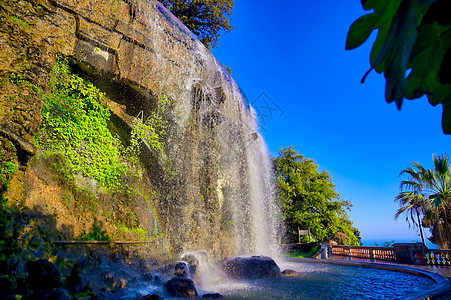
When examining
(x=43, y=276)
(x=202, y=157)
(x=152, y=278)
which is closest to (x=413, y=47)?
(x=43, y=276)

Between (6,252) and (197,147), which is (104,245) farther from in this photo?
A: (197,147)

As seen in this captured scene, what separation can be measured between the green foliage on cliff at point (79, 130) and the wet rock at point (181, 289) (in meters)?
4.05

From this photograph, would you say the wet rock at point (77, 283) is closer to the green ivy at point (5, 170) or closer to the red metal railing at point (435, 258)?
the green ivy at point (5, 170)

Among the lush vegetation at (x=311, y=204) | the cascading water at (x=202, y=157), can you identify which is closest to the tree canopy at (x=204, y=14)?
the cascading water at (x=202, y=157)

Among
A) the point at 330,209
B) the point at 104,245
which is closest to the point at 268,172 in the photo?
the point at 330,209

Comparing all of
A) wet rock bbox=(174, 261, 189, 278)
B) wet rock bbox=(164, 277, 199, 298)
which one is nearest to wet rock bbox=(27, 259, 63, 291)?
wet rock bbox=(164, 277, 199, 298)

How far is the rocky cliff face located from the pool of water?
3.58m

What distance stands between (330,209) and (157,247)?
57.2ft

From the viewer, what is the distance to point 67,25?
7984 mm

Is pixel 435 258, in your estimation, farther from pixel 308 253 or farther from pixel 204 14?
pixel 204 14

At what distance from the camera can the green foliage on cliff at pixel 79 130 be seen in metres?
7.78

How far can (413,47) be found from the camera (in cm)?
73

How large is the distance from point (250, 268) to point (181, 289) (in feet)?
10.9

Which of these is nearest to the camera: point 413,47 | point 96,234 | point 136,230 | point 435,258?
point 413,47
